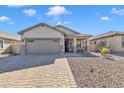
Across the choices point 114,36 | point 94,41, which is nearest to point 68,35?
point 114,36

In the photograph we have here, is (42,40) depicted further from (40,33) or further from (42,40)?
(40,33)

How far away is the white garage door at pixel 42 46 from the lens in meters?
26.2

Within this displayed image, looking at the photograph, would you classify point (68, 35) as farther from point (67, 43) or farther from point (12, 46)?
point (12, 46)

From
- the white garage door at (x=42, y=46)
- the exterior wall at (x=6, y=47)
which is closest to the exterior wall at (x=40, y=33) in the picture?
the white garage door at (x=42, y=46)

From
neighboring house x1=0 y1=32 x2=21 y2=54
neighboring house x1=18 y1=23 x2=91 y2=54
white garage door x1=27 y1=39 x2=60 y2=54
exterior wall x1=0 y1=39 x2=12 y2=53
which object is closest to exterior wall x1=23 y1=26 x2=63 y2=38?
neighboring house x1=18 y1=23 x2=91 y2=54

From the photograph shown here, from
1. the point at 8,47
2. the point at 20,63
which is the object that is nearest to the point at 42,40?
the point at 8,47

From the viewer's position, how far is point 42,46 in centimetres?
2648

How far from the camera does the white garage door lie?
26.2 m

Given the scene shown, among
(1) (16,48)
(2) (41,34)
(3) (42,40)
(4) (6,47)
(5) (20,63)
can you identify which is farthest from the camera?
(1) (16,48)
